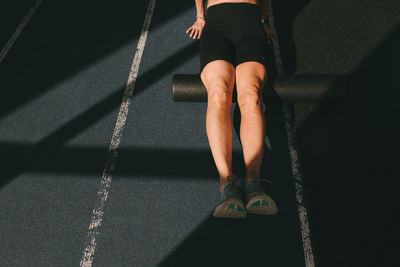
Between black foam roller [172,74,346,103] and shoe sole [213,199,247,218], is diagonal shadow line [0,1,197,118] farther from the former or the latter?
shoe sole [213,199,247,218]

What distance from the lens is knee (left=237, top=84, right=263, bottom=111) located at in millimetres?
1884

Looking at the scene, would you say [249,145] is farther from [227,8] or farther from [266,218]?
[227,8]

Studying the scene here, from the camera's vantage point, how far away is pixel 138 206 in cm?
199

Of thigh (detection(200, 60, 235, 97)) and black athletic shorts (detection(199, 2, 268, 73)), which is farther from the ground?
black athletic shorts (detection(199, 2, 268, 73))

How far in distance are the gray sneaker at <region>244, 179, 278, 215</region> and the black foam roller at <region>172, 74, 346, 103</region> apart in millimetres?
834

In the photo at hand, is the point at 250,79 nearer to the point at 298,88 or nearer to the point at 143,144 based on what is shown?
the point at 298,88

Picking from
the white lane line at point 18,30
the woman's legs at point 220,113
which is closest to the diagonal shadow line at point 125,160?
the woman's legs at point 220,113

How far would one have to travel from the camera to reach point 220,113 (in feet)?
6.25

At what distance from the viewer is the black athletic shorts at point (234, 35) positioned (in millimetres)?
2027

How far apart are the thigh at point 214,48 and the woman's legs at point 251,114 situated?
0.14m

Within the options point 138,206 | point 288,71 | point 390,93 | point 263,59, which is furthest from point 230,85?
point 390,93

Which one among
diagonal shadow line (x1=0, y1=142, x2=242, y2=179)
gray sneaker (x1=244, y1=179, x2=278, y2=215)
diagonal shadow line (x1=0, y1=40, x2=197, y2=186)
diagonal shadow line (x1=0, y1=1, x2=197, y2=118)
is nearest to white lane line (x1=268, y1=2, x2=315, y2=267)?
gray sneaker (x1=244, y1=179, x2=278, y2=215)

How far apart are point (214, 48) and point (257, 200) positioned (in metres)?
1.17

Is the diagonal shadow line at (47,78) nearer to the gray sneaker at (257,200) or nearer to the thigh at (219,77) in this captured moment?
the thigh at (219,77)
